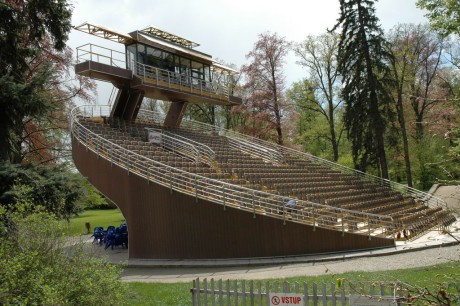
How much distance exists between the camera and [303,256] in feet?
40.5

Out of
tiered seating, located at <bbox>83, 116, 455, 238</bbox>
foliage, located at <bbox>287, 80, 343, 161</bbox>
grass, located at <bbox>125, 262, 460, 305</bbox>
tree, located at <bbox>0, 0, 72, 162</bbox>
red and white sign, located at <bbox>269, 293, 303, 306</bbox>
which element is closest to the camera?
red and white sign, located at <bbox>269, 293, 303, 306</bbox>

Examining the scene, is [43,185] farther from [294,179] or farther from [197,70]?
[197,70]

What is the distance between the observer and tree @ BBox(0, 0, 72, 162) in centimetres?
1016

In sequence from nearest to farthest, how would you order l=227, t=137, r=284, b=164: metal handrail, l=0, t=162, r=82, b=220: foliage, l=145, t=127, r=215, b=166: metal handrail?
l=0, t=162, r=82, b=220: foliage
l=145, t=127, r=215, b=166: metal handrail
l=227, t=137, r=284, b=164: metal handrail

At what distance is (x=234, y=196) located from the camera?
13.1m

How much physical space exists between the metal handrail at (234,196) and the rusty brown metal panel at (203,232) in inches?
11.2

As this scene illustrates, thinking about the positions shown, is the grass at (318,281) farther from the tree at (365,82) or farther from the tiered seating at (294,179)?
the tree at (365,82)

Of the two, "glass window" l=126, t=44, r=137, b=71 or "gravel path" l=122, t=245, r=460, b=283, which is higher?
"glass window" l=126, t=44, r=137, b=71

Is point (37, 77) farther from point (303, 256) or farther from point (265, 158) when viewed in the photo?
point (265, 158)

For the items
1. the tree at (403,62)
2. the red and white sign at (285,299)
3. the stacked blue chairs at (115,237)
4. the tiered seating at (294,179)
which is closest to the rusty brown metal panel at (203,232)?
the tiered seating at (294,179)

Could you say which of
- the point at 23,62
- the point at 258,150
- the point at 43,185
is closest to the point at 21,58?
the point at 23,62

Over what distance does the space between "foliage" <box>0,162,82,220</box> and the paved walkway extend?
1.49 m

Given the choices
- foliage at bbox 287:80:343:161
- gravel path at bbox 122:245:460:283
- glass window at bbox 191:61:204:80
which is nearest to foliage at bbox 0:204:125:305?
gravel path at bbox 122:245:460:283

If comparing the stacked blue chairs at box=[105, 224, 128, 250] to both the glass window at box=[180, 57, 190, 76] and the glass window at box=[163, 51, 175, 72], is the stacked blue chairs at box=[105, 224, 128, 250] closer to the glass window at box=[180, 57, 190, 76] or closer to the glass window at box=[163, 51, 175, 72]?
the glass window at box=[163, 51, 175, 72]
